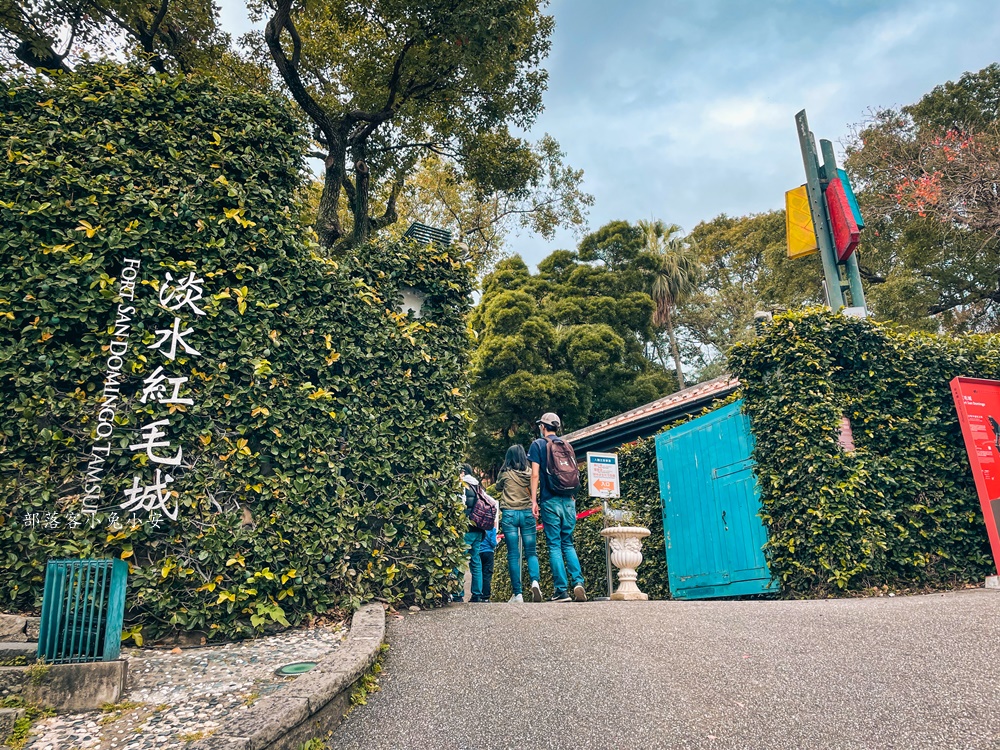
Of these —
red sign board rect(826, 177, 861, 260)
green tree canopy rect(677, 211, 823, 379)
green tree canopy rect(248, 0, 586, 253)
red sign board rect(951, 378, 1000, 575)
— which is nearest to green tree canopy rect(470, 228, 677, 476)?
green tree canopy rect(677, 211, 823, 379)

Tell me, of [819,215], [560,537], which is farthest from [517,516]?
[819,215]

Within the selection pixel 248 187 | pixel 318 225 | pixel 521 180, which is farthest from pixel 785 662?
pixel 521 180

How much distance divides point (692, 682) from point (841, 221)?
Answer: 8216 millimetres

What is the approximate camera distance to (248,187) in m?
5.26

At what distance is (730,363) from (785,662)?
444 cm

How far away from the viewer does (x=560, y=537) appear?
7.07 metres

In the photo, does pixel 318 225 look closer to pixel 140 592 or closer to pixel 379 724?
pixel 140 592

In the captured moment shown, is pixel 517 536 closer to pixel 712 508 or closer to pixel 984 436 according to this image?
pixel 712 508

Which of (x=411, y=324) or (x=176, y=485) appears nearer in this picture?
(x=176, y=485)

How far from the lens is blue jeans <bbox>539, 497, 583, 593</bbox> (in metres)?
6.95

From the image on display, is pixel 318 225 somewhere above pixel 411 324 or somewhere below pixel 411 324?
above

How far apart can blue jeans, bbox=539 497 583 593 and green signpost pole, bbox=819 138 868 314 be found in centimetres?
524

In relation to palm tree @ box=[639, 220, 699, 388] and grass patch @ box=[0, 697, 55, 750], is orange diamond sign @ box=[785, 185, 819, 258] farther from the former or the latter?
palm tree @ box=[639, 220, 699, 388]

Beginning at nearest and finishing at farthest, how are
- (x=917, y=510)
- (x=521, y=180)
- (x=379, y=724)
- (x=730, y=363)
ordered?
(x=379, y=724) < (x=917, y=510) < (x=730, y=363) < (x=521, y=180)
